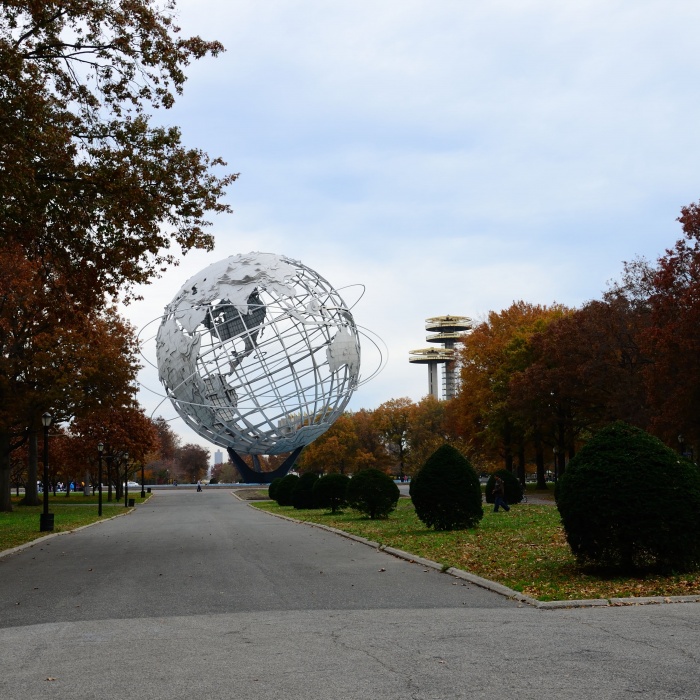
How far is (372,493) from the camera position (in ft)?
82.1

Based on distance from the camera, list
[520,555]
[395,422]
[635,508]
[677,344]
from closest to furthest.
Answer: [635,508] → [520,555] → [677,344] → [395,422]

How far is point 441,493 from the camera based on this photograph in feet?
62.3

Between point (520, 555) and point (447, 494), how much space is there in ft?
17.7

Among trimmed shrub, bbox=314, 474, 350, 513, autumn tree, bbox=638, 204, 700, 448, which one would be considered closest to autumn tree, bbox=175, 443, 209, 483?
trimmed shrub, bbox=314, 474, 350, 513

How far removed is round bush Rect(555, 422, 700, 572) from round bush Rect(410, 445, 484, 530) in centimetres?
802

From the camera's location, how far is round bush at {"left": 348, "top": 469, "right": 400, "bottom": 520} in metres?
25.0

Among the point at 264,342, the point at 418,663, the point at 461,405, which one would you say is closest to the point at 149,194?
the point at 418,663

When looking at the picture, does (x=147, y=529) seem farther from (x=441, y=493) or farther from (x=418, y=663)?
(x=418, y=663)

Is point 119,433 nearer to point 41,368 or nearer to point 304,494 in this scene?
point 41,368

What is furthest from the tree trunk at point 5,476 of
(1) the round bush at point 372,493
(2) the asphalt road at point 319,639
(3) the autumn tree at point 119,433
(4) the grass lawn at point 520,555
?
(2) the asphalt road at point 319,639

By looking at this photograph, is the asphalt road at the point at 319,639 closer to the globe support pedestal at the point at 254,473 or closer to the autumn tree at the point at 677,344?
the autumn tree at the point at 677,344

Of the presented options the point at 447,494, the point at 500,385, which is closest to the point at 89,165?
the point at 447,494

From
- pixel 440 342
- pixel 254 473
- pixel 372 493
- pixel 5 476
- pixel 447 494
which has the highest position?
pixel 440 342

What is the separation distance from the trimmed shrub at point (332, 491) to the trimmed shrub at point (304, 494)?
291 centimetres
